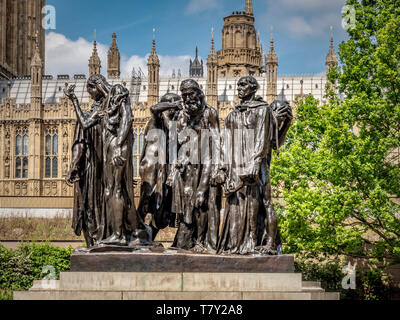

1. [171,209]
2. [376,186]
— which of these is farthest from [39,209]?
[171,209]

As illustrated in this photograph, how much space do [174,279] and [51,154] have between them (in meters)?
38.7

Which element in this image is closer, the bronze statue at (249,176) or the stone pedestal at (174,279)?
the stone pedestal at (174,279)

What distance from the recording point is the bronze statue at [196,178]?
875 centimetres

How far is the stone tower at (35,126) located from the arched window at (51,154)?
540 mm

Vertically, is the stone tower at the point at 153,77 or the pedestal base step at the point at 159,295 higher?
the stone tower at the point at 153,77

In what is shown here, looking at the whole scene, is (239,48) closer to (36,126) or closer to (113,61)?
(113,61)

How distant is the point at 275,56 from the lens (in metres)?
44.3

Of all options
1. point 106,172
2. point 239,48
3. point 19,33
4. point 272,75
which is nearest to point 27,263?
point 106,172

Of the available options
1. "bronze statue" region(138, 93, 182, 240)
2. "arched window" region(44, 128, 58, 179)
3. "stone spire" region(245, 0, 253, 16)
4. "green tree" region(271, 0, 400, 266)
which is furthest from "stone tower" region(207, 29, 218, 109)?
"bronze statue" region(138, 93, 182, 240)

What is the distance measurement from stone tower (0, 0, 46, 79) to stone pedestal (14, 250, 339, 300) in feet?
149

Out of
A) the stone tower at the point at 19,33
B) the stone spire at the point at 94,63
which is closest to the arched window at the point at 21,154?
the stone spire at the point at 94,63

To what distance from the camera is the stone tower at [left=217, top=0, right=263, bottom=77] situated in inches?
2685

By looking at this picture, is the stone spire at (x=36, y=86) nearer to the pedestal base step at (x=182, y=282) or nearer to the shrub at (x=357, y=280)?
the shrub at (x=357, y=280)

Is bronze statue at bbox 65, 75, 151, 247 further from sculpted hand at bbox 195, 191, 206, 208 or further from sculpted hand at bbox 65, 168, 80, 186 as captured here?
sculpted hand at bbox 195, 191, 206, 208
